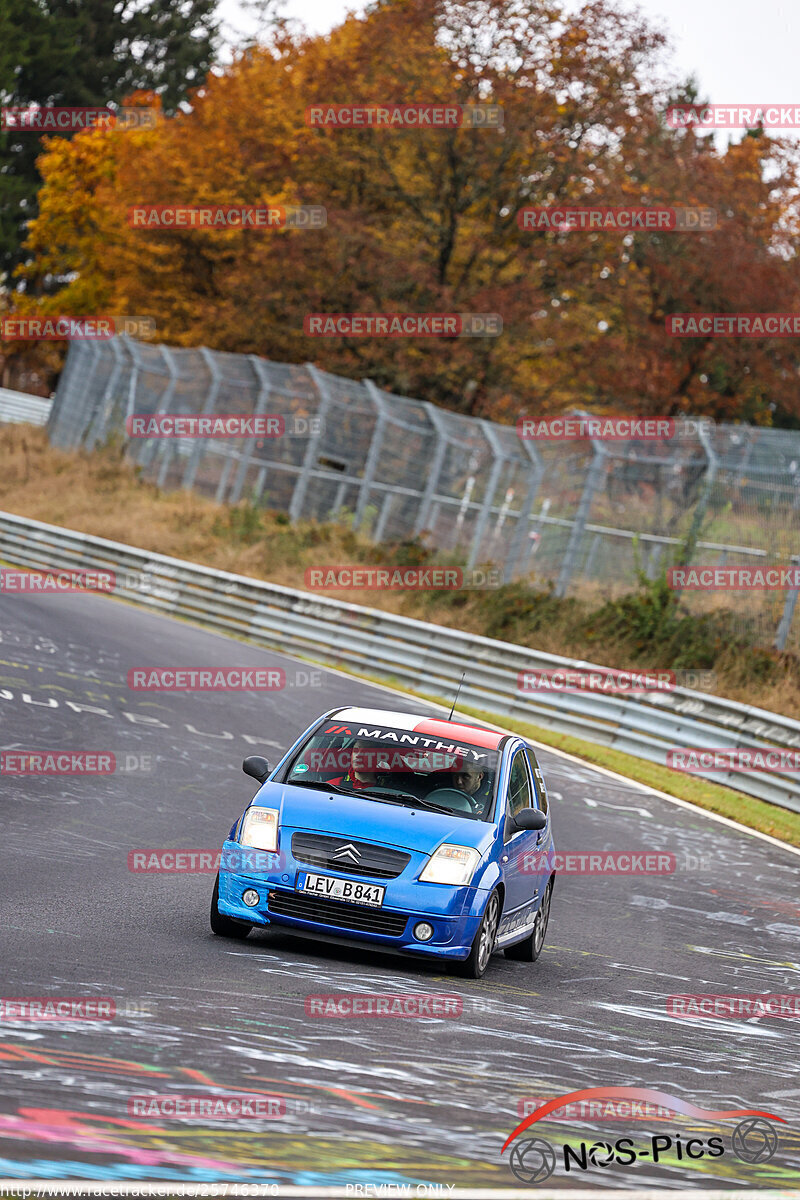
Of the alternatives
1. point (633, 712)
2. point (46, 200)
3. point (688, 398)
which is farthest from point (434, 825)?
point (46, 200)

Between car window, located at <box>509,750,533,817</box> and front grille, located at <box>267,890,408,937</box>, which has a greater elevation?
car window, located at <box>509,750,533,817</box>

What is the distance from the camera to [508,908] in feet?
30.1

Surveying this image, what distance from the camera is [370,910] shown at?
27.5ft

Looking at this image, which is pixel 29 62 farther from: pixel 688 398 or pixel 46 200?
pixel 688 398

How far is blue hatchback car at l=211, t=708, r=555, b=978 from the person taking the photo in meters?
8.41

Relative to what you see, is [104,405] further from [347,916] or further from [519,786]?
[347,916]

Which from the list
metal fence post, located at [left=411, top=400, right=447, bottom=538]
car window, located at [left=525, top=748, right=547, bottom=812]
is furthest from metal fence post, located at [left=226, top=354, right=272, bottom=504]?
car window, located at [left=525, top=748, right=547, bottom=812]

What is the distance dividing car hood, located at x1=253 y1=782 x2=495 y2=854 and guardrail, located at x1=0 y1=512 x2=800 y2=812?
32.0 ft

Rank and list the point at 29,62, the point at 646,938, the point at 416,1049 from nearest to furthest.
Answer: the point at 416,1049 → the point at 646,938 → the point at 29,62

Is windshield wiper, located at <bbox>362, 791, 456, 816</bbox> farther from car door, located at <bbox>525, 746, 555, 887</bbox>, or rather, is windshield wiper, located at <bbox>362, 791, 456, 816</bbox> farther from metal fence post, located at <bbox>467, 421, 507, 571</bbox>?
metal fence post, located at <bbox>467, 421, 507, 571</bbox>

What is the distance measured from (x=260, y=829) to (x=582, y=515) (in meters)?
16.2

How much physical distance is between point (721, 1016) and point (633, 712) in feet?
37.6

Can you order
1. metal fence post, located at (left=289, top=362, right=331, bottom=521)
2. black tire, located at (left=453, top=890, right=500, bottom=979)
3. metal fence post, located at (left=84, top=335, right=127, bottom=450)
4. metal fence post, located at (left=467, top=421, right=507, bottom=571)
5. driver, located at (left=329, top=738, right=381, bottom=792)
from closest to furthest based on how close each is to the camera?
black tire, located at (left=453, top=890, right=500, bottom=979) → driver, located at (left=329, top=738, right=381, bottom=792) → metal fence post, located at (left=467, top=421, right=507, bottom=571) → metal fence post, located at (left=289, top=362, right=331, bottom=521) → metal fence post, located at (left=84, top=335, right=127, bottom=450)

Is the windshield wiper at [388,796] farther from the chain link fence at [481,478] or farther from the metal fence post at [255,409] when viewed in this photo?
the metal fence post at [255,409]
